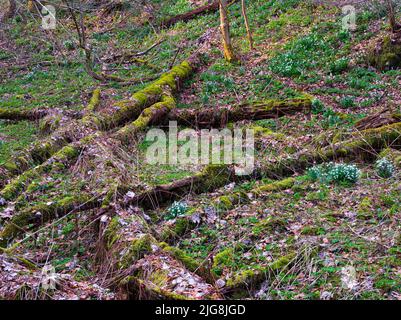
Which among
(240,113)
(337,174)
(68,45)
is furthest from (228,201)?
(68,45)

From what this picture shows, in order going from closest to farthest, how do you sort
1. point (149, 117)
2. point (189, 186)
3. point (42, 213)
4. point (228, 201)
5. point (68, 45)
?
point (42, 213) < point (228, 201) < point (189, 186) < point (149, 117) < point (68, 45)

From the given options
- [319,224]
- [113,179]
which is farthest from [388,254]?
[113,179]

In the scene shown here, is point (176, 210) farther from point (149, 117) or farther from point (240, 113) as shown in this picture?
point (240, 113)

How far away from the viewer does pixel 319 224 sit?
6719 millimetres

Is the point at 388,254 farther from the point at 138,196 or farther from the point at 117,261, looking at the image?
the point at 138,196

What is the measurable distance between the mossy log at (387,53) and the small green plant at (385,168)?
237 inches

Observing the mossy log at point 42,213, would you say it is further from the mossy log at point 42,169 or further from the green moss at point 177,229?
the green moss at point 177,229

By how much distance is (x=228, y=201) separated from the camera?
782 centimetres

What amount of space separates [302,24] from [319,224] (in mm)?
11962

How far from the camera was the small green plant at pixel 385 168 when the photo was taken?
7879 millimetres

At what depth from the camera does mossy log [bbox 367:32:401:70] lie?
515 inches

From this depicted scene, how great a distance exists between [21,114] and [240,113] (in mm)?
6014

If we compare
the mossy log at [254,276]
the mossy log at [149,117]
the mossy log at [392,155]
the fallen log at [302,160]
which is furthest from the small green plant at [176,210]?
the mossy log at [392,155]

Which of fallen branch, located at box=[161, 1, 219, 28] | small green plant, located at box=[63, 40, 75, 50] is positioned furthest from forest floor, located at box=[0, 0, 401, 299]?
fallen branch, located at box=[161, 1, 219, 28]
